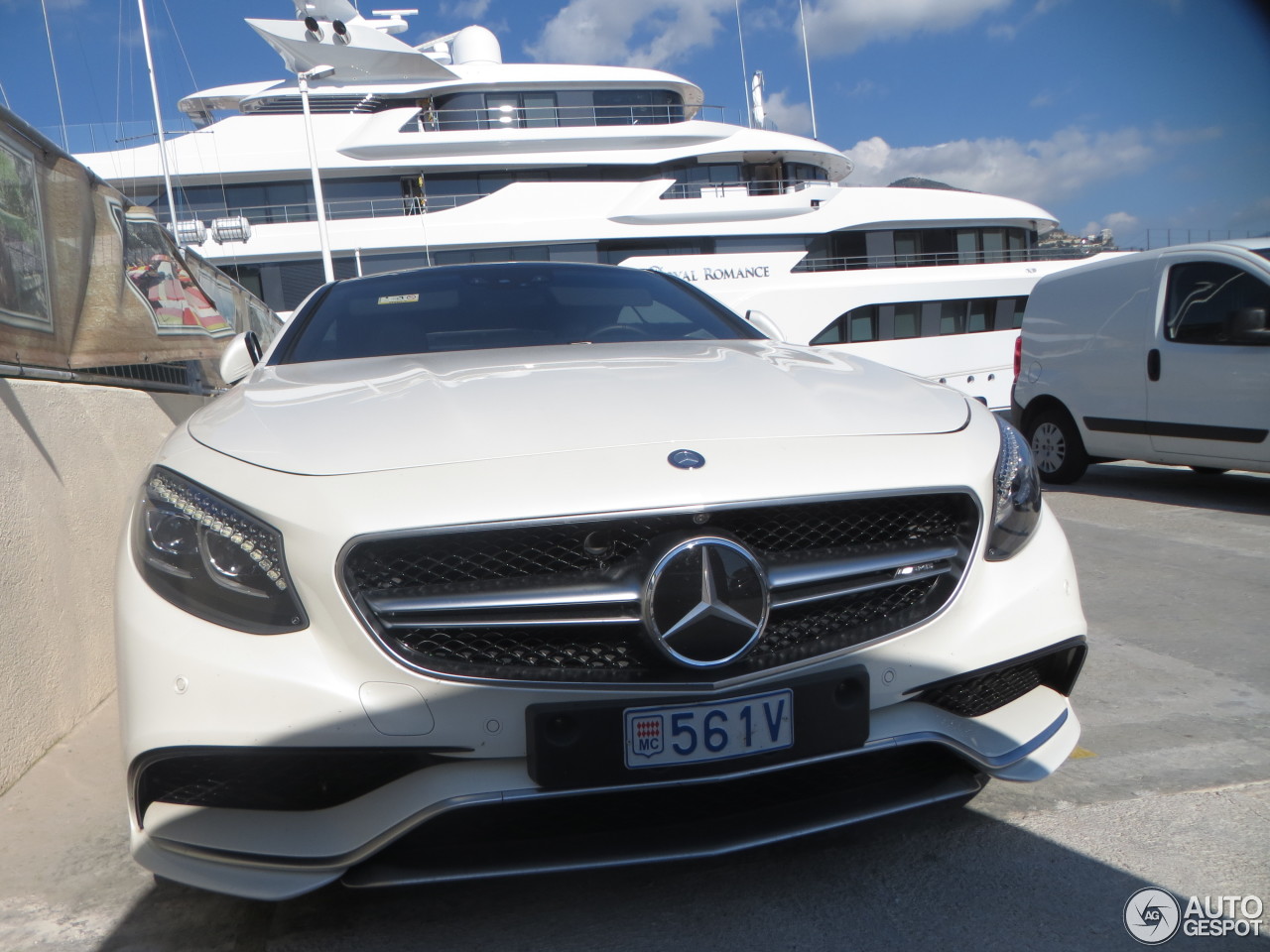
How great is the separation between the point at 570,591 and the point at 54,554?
1.94m

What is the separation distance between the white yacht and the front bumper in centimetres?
1968

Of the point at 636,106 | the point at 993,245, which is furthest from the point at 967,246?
the point at 636,106

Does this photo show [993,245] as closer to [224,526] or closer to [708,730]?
[708,730]

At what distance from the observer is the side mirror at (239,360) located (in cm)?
299

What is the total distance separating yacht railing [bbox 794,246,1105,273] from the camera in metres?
23.5

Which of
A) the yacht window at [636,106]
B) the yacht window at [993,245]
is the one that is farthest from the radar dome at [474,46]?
the yacht window at [993,245]

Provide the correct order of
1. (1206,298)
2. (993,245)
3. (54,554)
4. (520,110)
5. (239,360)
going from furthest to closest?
(993,245) → (520,110) → (1206,298) → (239,360) → (54,554)

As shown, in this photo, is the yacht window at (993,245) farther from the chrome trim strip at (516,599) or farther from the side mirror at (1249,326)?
the chrome trim strip at (516,599)

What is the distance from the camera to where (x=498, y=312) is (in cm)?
321

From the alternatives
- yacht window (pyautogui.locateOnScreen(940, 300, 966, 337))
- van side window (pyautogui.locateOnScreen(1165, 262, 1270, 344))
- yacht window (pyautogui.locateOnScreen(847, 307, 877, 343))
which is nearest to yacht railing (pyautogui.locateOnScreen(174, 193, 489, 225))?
yacht window (pyautogui.locateOnScreen(847, 307, 877, 343))

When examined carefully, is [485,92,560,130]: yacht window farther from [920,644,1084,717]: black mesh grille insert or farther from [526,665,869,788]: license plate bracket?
[526,665,869,788]: license plate bracket

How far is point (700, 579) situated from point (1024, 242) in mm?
27206

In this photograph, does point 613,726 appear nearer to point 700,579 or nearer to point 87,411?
point 700,579

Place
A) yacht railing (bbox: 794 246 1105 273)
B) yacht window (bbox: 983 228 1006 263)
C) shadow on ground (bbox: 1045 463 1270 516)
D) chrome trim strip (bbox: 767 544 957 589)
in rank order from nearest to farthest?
chrome trim strip (bbox: 767 544 957 589)
shadow on ground (bbox: 1045 463 1270 516)
yacht railing (bbox: 794 246 1105 273)
yacht window (bbox: 983 228 1006 263)
